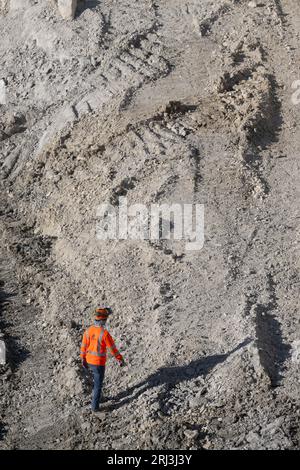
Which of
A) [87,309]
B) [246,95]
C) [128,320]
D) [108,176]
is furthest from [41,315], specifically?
[246,95]

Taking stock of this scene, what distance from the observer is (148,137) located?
1830 cm

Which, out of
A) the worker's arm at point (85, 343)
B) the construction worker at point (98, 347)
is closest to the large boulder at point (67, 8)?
the construction worker at point (98, 347)

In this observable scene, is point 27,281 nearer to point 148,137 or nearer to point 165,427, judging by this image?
point 148,137

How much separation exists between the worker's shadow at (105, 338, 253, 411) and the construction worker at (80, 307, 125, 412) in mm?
490

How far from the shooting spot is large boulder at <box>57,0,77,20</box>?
21953 mm

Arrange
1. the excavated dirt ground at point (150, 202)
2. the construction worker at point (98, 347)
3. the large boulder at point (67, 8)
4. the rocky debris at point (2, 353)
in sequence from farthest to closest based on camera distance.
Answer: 1. the large boulder at point (67, 8)
2. the rocky debris at point (2, 353)
3. the excavated dirt ground at point (150, 202)
4. the construction worker at point (98, 347)

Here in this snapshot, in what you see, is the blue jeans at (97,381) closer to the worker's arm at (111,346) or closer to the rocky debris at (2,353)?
the worker's arm at (111,346)

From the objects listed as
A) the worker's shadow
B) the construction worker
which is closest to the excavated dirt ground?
the worker's shadow

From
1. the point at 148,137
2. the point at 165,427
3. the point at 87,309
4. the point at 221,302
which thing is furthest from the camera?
the point at 148,137

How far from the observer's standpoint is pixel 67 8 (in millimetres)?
22047

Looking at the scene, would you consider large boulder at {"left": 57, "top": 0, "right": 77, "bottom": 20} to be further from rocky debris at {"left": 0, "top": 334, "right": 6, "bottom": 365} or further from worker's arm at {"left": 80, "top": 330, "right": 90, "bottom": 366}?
worker's arm at {"left": 80, "top": 330, "right": 90, "bottom": 366}

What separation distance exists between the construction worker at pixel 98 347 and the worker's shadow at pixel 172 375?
1.61 ft

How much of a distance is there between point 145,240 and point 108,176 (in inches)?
85.2

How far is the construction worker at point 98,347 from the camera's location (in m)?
Result: 13.2
